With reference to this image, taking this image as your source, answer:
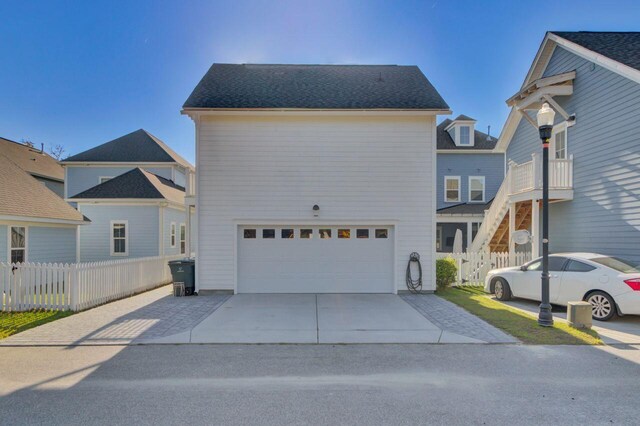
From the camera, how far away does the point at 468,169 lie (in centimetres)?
2106

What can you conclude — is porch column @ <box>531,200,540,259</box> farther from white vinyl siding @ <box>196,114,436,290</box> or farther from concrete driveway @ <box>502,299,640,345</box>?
white vinyl siding @ <box>196,114,436,290</box>

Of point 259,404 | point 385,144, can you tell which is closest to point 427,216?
point 385,144

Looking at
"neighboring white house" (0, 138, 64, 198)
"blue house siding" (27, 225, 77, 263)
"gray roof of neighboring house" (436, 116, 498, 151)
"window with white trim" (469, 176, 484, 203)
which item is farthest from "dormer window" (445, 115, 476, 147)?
"neighboring white house" (0, 138, 64, 198)

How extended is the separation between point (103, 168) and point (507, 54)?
74.4 feet

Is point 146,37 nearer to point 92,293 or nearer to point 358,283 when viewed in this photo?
point 92,293

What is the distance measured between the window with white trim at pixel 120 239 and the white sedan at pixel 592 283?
55.3 ft

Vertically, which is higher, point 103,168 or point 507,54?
point 507,54

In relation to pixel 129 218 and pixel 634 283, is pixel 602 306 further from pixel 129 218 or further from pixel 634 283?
pixel 129 218

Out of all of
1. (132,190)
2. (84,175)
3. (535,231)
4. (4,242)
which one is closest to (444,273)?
(535,231)

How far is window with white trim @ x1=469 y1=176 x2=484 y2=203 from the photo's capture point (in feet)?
68.9

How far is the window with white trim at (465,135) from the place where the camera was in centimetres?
2152

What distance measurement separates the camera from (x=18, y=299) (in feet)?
28.5

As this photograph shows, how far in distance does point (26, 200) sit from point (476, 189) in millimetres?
22255

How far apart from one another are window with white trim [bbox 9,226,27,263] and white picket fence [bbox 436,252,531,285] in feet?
48.8
